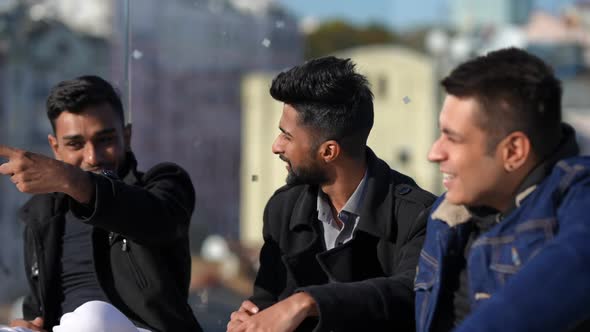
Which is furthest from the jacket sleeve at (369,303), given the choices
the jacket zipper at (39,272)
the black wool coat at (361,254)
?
the jacket zipper at (39,272)

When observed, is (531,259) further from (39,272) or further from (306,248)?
(39,272)

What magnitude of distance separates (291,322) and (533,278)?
51cm

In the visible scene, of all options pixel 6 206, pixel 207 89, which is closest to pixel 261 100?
pixel 207 89

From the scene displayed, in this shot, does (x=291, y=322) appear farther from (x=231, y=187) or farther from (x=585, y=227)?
(x=231, y=187)

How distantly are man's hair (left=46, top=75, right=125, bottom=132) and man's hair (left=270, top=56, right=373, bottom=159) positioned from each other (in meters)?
0.50

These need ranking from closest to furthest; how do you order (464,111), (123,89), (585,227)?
(585,227) < (464,111) < (123,89)

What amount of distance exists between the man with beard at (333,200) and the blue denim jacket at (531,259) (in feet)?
0.91

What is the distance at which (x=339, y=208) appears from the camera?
2270 mm

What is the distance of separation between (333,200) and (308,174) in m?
0.08

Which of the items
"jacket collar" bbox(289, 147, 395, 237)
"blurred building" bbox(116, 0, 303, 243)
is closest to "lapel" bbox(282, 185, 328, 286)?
"jacket collar" bbox(289, 147, 395, 237)

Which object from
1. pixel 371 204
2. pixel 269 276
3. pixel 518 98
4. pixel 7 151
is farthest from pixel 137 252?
pixel 518 98

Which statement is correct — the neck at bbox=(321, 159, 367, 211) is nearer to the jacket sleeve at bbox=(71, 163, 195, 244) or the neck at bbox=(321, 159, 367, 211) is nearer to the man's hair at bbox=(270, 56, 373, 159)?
the man's hair at bbox=(270, 56, 373, 159)

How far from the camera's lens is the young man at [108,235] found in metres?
2.35

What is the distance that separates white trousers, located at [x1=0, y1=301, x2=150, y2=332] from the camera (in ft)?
6.74
